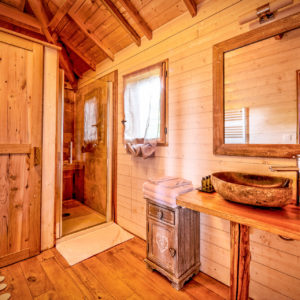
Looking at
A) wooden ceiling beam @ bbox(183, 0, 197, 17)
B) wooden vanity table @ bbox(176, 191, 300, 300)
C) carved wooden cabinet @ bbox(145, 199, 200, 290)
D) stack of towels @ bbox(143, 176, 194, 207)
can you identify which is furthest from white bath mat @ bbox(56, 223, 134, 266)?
wooden ceiling beam @ bbox(183, 0, 197, 17)

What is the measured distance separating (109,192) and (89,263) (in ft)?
3.48

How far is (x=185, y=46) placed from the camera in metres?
1.84

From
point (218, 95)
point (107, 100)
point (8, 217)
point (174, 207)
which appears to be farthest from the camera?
point (107, 100)

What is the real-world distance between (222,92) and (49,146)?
184 centimetres

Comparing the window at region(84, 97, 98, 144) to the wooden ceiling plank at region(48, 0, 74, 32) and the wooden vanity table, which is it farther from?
the wooden vanity table

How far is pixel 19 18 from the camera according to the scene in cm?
261

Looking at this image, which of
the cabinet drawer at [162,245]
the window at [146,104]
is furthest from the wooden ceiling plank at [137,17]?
the cabinet drawer at [162,245]

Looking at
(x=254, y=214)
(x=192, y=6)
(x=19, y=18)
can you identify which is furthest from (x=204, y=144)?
(x=19, y=18)

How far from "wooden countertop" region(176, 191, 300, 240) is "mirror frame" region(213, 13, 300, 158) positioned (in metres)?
0.40

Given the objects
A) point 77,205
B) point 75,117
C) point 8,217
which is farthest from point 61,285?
point 75,117

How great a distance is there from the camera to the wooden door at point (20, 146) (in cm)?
179

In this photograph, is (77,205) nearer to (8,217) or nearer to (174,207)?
(8,217)

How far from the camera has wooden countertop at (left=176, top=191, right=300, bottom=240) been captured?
82 cm

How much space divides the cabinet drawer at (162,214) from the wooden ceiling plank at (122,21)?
1950 millimetres
